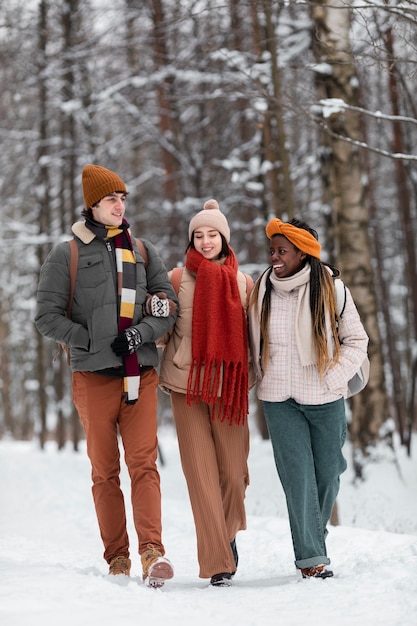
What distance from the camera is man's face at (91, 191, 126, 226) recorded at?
4.88 meters

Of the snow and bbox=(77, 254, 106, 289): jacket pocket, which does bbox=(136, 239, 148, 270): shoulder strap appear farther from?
the snow

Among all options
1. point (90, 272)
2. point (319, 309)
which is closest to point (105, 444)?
point (90, 272)

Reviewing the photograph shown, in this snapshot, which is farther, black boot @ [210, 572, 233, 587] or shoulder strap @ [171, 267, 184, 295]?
shoulder strap @ [171, 267, 184, 295]

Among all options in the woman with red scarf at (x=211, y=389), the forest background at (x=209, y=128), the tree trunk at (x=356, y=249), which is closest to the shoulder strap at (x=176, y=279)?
the woman with red scarf at (x=211, y=389)

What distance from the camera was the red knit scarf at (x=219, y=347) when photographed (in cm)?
479

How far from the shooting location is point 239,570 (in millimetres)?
5633

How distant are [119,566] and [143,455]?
662mm

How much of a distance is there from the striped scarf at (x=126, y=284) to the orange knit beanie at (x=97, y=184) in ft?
0.46

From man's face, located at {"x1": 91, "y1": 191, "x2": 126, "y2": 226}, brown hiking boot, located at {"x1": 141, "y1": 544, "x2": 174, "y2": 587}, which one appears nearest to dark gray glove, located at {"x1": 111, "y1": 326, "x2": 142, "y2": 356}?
man's face, located at {"x1": 91, "y1": 191, "x2": 126, "y2": 226}

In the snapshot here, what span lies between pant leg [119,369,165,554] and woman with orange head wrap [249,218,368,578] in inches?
26.0

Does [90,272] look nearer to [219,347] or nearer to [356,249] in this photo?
[219,347]

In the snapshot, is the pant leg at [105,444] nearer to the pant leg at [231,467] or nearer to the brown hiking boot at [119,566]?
the brown hiking boot at [119,566]

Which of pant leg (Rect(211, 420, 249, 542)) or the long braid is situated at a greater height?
the long braid

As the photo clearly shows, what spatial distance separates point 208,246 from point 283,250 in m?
0.48
